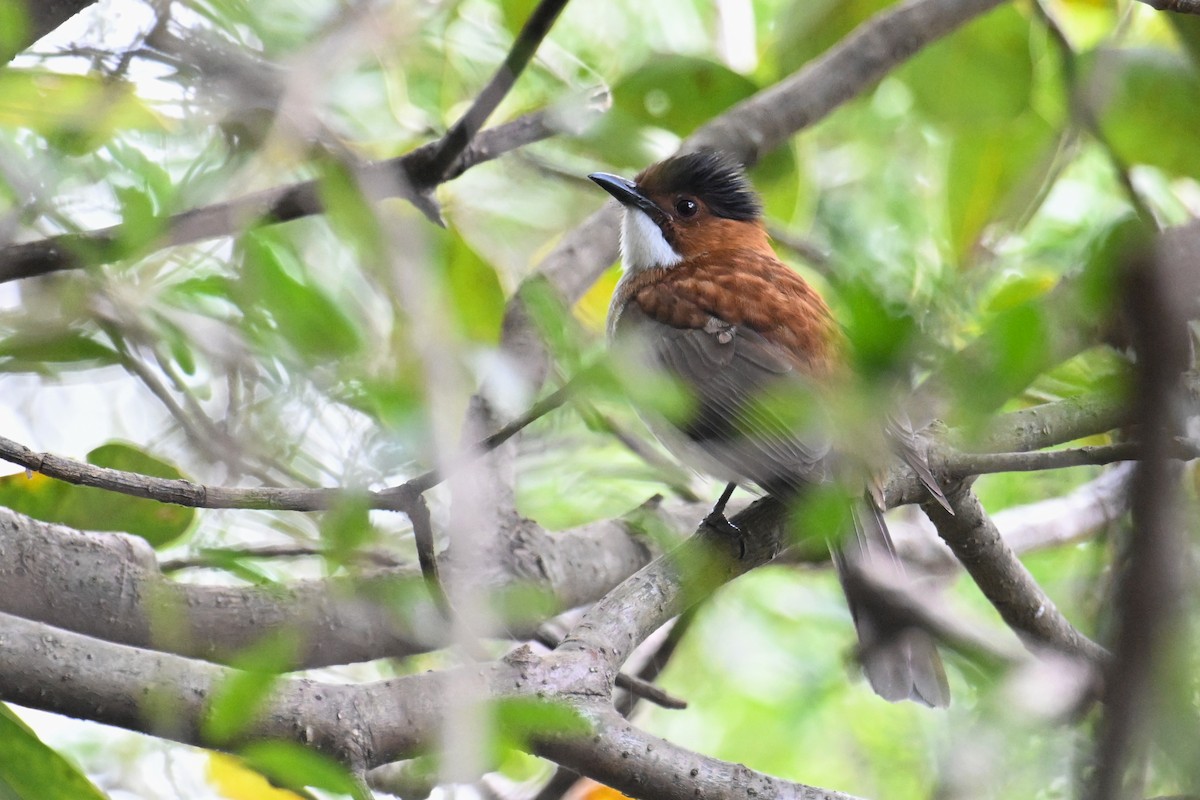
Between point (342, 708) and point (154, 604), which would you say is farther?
point (154, 604)

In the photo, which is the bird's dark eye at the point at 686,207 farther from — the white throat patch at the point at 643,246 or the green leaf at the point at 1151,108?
the green leaf at the point at 1151,108

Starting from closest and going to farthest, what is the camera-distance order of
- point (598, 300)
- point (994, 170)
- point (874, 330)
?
point (874, 330) → point (994, 170) → point (598, 300)

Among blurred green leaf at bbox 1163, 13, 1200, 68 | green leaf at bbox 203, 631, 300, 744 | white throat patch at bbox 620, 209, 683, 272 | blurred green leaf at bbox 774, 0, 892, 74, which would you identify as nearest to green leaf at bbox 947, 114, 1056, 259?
blurred green leaf at bbox 1163, 13, 1200, 68

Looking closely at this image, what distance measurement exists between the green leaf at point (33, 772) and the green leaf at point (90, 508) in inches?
32.0

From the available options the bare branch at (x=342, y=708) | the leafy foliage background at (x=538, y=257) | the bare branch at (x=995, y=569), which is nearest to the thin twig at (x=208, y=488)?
the leafy foliage background at (x=538, y=257)

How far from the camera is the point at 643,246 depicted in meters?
3.79

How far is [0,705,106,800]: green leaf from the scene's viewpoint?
1.25 meters

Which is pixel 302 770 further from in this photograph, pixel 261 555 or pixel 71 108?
pixel 71 108

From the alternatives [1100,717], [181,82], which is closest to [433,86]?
[181,82]

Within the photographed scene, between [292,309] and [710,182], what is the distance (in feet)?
9.20

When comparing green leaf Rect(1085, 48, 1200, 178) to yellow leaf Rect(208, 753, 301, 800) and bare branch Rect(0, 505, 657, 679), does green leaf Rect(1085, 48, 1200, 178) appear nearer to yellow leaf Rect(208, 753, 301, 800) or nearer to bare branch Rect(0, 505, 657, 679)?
bare branch Rect(0, 505, 657, 679)

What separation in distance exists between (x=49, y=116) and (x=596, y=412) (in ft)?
4.24

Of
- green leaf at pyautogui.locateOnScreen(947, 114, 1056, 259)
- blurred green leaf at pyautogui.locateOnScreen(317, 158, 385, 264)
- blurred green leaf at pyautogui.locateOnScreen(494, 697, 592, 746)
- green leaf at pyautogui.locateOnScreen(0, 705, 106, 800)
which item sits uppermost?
green leaf at pyautogui.locateOnScreen(947, 114, 1056, 259)

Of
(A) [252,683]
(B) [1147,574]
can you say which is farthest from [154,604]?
(B) [1147,574]
